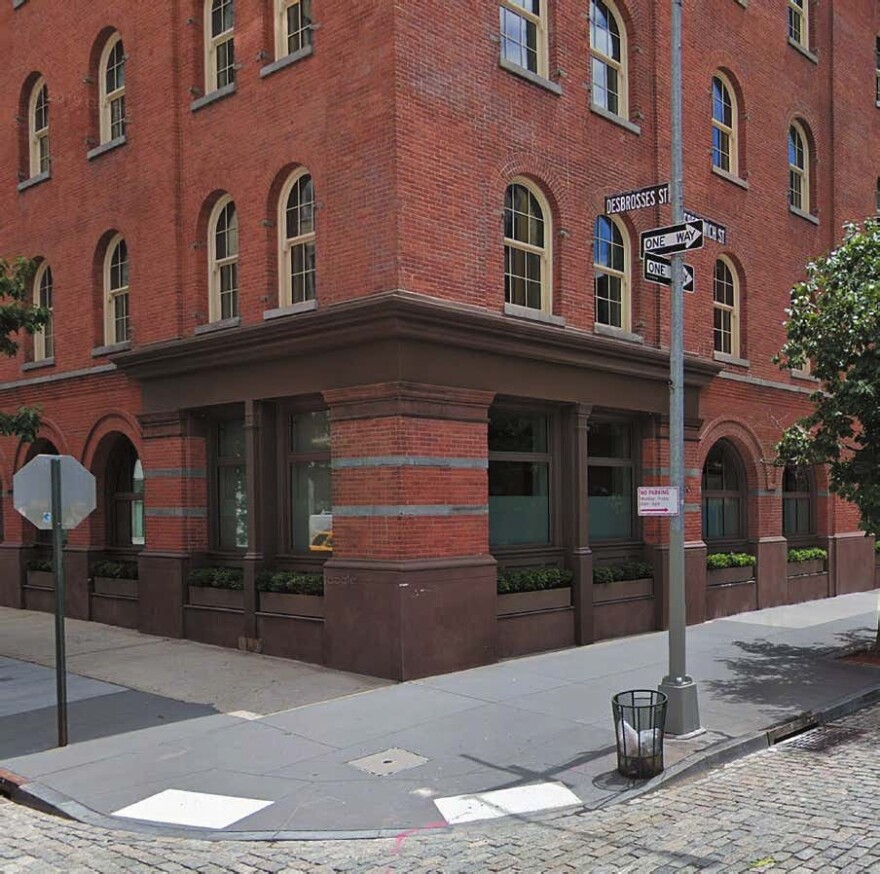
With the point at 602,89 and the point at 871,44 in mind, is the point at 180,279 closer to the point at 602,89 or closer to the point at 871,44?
the point at 602,89

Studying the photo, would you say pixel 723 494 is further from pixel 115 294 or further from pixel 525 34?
pixel 115 294

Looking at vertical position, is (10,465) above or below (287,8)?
below

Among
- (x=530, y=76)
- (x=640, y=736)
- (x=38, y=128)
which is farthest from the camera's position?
(x=38, y=128)

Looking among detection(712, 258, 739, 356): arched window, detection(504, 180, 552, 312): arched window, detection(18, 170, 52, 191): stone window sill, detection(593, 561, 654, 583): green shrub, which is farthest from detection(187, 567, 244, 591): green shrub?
detection(712, 258, 739, 356): arched window

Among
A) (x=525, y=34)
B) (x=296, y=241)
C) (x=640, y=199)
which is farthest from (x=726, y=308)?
(x=640, y=199)

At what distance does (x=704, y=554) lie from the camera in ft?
51.6

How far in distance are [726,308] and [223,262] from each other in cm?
935

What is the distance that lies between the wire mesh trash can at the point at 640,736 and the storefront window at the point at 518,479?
18.1 feet

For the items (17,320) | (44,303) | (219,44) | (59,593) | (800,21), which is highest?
(800,21)

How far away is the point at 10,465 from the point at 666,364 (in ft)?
43.2

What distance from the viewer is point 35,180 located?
1758 centimetres

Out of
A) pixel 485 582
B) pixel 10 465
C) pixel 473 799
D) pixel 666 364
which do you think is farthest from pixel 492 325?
pixel 10 465

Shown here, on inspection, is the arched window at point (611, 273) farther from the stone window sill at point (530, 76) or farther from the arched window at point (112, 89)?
the arched window at point (112, 89)

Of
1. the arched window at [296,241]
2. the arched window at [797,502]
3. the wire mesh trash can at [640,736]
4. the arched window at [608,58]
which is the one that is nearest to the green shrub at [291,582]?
the arched window at [296,241]
